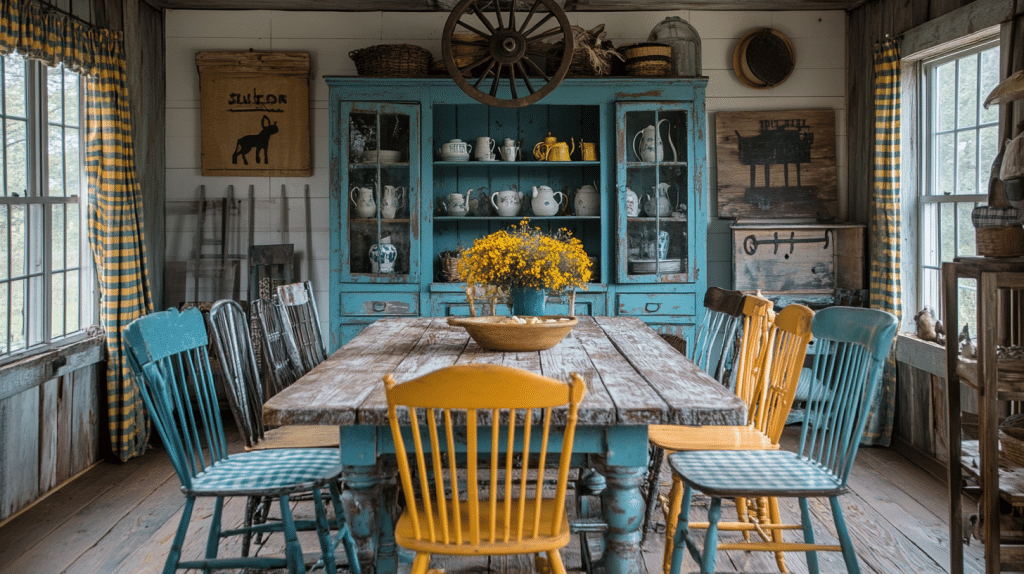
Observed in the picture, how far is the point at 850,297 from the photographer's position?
4.37 m

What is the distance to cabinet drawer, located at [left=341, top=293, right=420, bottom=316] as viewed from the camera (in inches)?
173

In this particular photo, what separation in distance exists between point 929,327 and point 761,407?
182cm

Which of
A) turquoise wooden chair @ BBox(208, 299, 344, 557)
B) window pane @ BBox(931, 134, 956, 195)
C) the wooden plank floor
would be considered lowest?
the wooden plank floor

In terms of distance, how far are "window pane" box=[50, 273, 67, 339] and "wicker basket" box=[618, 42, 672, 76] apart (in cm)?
318

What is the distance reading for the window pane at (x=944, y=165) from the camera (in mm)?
3887

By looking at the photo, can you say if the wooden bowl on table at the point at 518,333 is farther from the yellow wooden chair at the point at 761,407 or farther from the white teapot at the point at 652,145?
the white teapot at the point at 652,145

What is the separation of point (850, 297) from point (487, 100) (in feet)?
8.57

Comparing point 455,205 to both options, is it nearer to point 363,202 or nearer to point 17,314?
point 363,202

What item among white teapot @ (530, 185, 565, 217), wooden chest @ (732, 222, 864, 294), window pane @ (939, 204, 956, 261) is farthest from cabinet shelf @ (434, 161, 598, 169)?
window pane @ (939, 204, 956, 261)

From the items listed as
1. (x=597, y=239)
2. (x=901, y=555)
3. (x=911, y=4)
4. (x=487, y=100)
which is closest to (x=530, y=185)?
(x=597, y=239)

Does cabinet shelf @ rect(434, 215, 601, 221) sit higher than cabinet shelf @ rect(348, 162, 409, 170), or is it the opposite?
cabinet shelf @ rect(348, 162, 409, 170)

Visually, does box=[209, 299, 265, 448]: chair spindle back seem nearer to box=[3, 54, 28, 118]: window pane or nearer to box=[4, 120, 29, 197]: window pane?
box=[4, 120, 29, 197]: window pane

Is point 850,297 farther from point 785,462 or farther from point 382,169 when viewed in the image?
point 382,169

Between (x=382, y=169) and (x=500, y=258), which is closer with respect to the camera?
(x=500, y=258)
